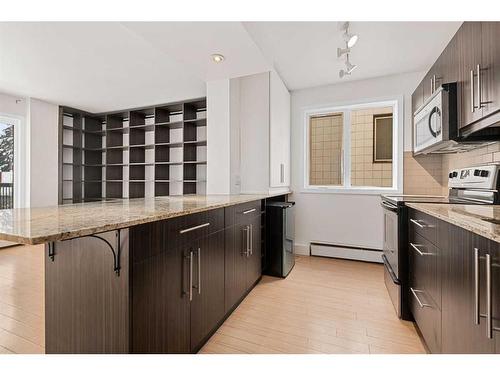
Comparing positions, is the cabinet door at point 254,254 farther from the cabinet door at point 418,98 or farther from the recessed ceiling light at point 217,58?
the cabinet door at point 418,98

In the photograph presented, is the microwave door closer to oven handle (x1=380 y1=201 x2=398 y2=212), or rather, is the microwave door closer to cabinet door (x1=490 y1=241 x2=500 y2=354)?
oven handle (x1=380 y1=201 x2=398 y2=212)

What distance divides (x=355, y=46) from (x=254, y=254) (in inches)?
90.7

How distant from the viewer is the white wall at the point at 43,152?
14.5 feet

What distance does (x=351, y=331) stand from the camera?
1871 millimetres

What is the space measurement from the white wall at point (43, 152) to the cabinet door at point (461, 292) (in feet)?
18.1

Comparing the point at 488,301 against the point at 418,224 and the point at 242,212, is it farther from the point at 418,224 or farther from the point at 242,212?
the point at 242,212

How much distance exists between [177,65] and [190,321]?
2750mm

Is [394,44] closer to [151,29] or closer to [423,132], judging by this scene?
[423,132]

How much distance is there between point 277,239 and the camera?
2.95 meters

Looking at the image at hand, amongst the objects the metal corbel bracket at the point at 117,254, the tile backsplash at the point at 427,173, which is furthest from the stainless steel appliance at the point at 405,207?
the metal corbel bracket at the point at 117,254

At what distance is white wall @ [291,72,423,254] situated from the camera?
339cm
